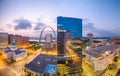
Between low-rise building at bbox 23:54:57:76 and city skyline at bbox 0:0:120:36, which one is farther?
city skyline at bbox 0:0:120:36

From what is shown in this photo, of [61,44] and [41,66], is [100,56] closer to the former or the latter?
[61,44]

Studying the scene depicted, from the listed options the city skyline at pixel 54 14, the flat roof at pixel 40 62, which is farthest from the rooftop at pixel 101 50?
the flat roof at pixel 40 62

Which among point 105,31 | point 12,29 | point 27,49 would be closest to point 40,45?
point 27,49

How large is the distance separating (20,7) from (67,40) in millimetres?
689

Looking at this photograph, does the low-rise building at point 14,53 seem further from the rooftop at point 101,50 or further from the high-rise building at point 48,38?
the rooftop at point 101,50

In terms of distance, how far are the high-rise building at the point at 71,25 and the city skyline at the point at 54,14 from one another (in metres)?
0.05

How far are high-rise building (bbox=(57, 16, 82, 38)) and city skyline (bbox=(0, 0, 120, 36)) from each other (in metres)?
0.05

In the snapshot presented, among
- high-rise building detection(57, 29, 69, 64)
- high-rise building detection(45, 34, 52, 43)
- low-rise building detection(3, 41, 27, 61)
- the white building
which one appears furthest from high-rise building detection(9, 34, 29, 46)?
the white building

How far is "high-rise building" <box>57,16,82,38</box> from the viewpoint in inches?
106

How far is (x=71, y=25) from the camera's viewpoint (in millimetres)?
2732

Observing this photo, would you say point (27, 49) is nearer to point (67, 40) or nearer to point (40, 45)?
point (40, 45)

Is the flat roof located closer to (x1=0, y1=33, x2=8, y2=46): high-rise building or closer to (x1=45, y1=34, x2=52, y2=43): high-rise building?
(x1=45, y1=34, x2=52, y2=43): high-rise building

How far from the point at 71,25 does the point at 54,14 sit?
→ 0.77ft

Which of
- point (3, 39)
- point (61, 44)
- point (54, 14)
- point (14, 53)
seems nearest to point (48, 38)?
point (61, 44)
